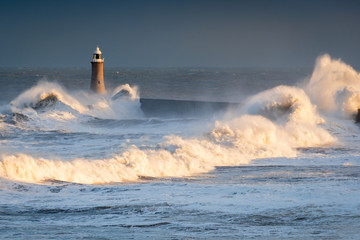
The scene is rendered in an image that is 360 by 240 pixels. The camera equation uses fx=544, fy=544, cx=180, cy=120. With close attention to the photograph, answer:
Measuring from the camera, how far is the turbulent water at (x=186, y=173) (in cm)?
639

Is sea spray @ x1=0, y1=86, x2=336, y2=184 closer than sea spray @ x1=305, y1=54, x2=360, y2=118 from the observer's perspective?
Yes

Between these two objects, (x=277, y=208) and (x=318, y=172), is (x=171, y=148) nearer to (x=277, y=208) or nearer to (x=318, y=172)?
(x=318, y=172)

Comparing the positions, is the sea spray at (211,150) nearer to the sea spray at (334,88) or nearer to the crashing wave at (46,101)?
the sea spray at (334,88)

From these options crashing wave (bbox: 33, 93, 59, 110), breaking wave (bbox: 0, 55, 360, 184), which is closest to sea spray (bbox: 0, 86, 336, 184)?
breaking wave (bbox: 0, 55, 360, 184)

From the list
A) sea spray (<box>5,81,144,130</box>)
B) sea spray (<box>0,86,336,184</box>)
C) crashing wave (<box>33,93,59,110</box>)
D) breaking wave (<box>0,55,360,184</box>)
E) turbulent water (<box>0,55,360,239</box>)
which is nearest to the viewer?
turbulent water (<box>0,55,360,239</box>)

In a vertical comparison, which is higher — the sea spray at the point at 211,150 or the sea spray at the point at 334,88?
the sea spray at the point at 334,88

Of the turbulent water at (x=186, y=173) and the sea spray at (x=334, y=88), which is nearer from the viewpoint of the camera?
the turbulent water at (x=186, y=173)

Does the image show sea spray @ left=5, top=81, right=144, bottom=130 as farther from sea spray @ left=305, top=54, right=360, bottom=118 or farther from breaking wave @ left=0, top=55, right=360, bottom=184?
sea spray @ left=305, top=54, right=360, bottom=118

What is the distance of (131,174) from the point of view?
1103 cm

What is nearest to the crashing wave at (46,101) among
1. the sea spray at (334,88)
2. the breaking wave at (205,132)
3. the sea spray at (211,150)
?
the breaking wave at (205,132)

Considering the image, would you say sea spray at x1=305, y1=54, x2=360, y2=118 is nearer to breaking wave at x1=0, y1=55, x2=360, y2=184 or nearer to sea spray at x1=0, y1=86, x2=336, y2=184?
breaking wave at x1=0, y1=55, x2=360, y2=184

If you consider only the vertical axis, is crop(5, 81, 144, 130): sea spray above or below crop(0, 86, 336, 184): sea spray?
above

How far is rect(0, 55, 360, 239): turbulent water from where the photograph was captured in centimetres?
639

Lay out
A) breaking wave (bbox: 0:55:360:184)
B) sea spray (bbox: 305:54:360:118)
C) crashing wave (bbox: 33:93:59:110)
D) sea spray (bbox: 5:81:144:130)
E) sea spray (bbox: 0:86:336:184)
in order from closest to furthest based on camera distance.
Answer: sea spray (bbox: 0:86:336:184)
breaking wave (bbox: 0:55:360:184)
sea spray (bbox: 5:81:144:130)
sea spray (bbox: 305:54:360:118)
crashing wave (bbox: 33:93:59:110)
